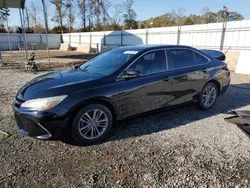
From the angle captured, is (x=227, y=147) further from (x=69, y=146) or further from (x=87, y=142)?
(x=69, y=146)

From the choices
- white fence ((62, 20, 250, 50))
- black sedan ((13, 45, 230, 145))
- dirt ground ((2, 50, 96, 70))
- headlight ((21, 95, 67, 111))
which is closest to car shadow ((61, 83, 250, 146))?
black sedan ((13, 45, 230, 145))

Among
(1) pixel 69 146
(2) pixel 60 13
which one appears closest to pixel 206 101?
(1) pixel 69 146

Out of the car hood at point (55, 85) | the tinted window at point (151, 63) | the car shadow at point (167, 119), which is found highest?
the tinted window at point (151, 63)

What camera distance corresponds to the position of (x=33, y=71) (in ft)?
34.6

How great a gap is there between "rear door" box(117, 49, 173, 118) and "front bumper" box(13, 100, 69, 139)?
1.00m

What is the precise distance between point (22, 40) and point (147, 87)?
95.9 feet

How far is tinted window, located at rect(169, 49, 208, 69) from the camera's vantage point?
4208 mm

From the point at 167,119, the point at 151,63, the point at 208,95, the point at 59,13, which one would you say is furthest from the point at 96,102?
the point at 59,13

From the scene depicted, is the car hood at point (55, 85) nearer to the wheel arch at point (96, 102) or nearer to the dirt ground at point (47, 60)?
the wheel arch at point (96, 102)

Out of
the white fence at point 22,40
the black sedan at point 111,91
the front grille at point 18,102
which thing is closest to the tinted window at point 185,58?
the black sedan at point 111,91

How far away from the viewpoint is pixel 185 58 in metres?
4.43

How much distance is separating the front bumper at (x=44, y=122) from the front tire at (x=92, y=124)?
221 mm

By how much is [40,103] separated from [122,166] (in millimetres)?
1452

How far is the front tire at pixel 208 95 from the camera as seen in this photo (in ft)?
15.5
